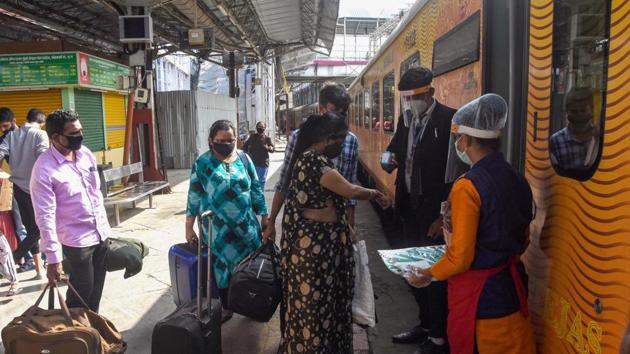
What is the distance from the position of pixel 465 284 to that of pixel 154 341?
5.83 feet

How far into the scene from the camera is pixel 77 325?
2668 millimetres

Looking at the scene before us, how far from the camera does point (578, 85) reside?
179 centimetres

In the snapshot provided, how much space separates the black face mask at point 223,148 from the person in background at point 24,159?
2.48m

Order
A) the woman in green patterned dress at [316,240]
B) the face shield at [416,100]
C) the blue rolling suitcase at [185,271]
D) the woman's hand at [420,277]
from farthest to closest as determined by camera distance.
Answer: the blue rolling suitcase at [185,271] → the face shield at [416,100] → the woman in green patterned dress at [316,240] → the woman's hand at [420,277]

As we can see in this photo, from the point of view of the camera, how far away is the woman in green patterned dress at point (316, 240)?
2.65 m

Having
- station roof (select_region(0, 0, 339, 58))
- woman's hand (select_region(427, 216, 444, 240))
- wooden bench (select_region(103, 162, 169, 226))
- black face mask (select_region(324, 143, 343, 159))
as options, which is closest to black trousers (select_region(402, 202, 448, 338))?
woman's hand (select_region(427, 216, 444, 240))

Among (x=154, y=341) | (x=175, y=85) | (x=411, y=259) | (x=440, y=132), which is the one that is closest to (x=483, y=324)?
(x=411, y=259)

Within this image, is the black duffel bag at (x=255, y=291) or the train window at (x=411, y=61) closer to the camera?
the black duffel bag at (x=255, y=291)

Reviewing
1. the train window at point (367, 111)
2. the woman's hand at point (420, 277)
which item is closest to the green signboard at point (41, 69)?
the train window at point (367, 111)

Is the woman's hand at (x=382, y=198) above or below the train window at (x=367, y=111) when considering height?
below

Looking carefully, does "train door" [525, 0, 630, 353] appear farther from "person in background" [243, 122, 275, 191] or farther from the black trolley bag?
"person in background" [243, 122, 275, 191]

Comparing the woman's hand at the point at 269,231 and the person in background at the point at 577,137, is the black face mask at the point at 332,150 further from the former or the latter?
the person in background at the point at 577,137

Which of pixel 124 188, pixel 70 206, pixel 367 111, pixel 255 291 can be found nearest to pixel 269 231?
pixel 255 291

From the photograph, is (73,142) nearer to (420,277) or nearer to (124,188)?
(420,277)
